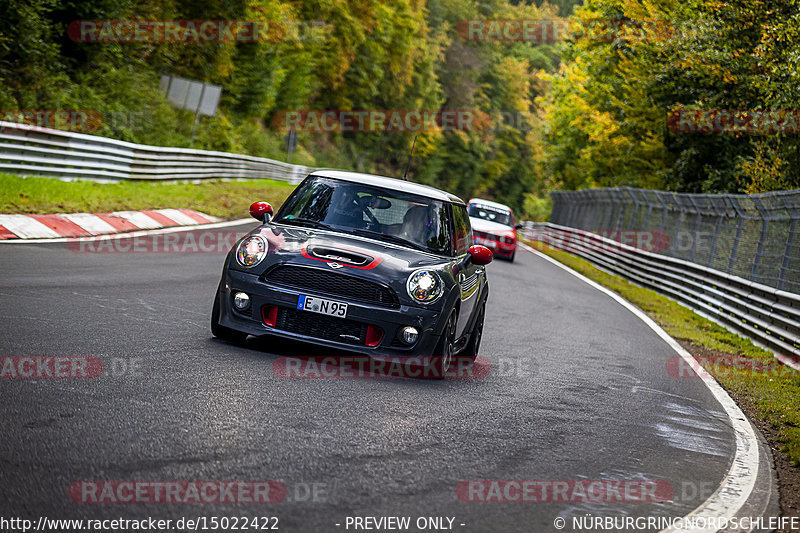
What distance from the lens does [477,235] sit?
2400 cm

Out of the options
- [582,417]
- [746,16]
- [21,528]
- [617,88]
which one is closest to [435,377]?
[582,417]

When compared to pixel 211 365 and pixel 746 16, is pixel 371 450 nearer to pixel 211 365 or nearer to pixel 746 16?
pixel 211 365

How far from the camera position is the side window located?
8.17 meters

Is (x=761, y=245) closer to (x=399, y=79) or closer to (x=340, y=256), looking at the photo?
(x=340, y=256)

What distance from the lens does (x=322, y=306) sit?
22.8 ft

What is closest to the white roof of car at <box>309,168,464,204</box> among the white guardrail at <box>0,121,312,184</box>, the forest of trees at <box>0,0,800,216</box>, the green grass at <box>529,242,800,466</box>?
the green grass at <box>529,242,800,466</box>

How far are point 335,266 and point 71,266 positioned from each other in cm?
468

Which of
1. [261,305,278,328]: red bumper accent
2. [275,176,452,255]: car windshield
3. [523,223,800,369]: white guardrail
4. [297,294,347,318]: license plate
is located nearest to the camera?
[297,294,347,318]: license plate

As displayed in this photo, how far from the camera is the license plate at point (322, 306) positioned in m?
6.95

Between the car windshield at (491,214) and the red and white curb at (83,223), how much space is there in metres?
9.28

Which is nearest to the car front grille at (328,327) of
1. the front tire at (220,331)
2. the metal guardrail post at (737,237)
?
the front tire at (220,331)

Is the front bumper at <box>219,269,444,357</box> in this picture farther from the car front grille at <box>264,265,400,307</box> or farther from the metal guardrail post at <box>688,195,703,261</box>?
the metal guardrail post at <box>688,195,703,261</box>

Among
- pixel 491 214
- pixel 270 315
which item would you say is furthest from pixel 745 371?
pixel 491 214

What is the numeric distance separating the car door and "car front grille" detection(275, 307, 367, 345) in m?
1.01
